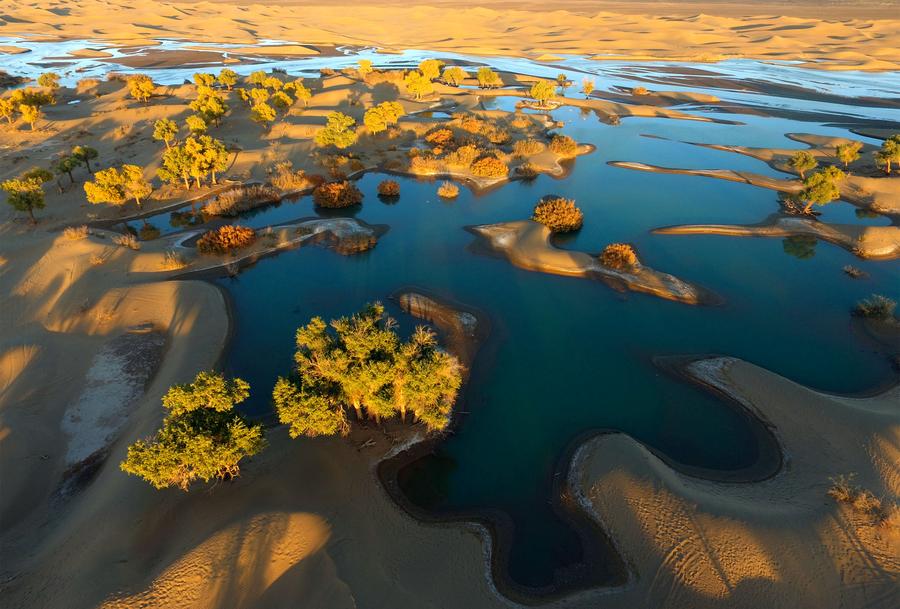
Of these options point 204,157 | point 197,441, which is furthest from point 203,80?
point 197,441

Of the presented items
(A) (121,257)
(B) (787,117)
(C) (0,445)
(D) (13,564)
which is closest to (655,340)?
(D) (13,564)

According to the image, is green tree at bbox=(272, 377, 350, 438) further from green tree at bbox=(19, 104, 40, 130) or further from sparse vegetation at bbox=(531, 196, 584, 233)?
green tree at bbox=(19, 104, 40, 130)

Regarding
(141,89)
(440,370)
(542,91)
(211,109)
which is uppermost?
(542,91)

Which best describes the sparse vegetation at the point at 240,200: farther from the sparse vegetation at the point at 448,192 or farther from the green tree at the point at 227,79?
the green tree at the point at 227,79

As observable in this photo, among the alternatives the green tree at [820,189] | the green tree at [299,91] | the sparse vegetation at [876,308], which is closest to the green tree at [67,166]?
the green tree at [299,91]

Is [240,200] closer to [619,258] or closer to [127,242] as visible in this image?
[127,242]

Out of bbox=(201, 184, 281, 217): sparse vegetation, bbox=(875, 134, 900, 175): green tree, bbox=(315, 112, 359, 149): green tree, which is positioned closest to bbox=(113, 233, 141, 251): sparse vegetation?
bbox=(201, 184, 281, 217): sparse vegetation
